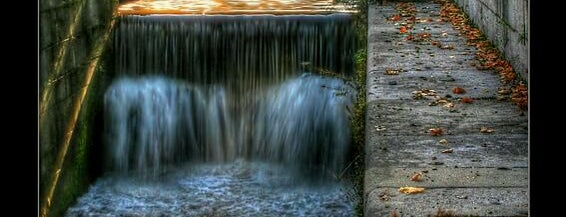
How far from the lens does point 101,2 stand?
991 cm

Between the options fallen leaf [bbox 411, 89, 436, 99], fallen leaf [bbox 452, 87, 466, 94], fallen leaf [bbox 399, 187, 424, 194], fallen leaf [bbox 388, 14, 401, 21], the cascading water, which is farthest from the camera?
fallen leaf [bbox 388, 14, 401, 21]

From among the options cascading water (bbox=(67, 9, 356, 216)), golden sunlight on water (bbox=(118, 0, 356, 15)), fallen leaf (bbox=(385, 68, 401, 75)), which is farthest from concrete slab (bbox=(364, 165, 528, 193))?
golden sunlight on water (bbox=(118, 0, 356, 15))

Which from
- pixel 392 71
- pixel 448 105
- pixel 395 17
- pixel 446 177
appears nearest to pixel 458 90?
pixel 448 105

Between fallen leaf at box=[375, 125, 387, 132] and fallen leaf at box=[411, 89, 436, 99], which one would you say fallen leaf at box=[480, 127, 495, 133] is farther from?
fallen leaf at box=[411, 89, 436, 99]

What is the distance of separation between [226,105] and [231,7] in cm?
279

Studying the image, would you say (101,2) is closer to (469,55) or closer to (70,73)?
(70,73)

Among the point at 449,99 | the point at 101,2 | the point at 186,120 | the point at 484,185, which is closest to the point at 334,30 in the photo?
the point at 186,120

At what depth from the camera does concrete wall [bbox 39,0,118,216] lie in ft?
25.6

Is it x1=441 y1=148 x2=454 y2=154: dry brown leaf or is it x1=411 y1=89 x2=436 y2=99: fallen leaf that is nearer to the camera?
x1=441 y1=148 x2=454 y2=154: dry brown leaf

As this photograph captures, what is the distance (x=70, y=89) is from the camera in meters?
8.68

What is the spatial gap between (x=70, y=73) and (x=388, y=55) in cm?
331

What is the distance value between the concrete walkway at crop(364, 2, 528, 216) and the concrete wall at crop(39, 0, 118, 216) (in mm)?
3031

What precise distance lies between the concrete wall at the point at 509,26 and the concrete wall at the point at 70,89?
14.1 feet

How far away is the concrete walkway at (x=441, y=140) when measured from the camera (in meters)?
4.17
